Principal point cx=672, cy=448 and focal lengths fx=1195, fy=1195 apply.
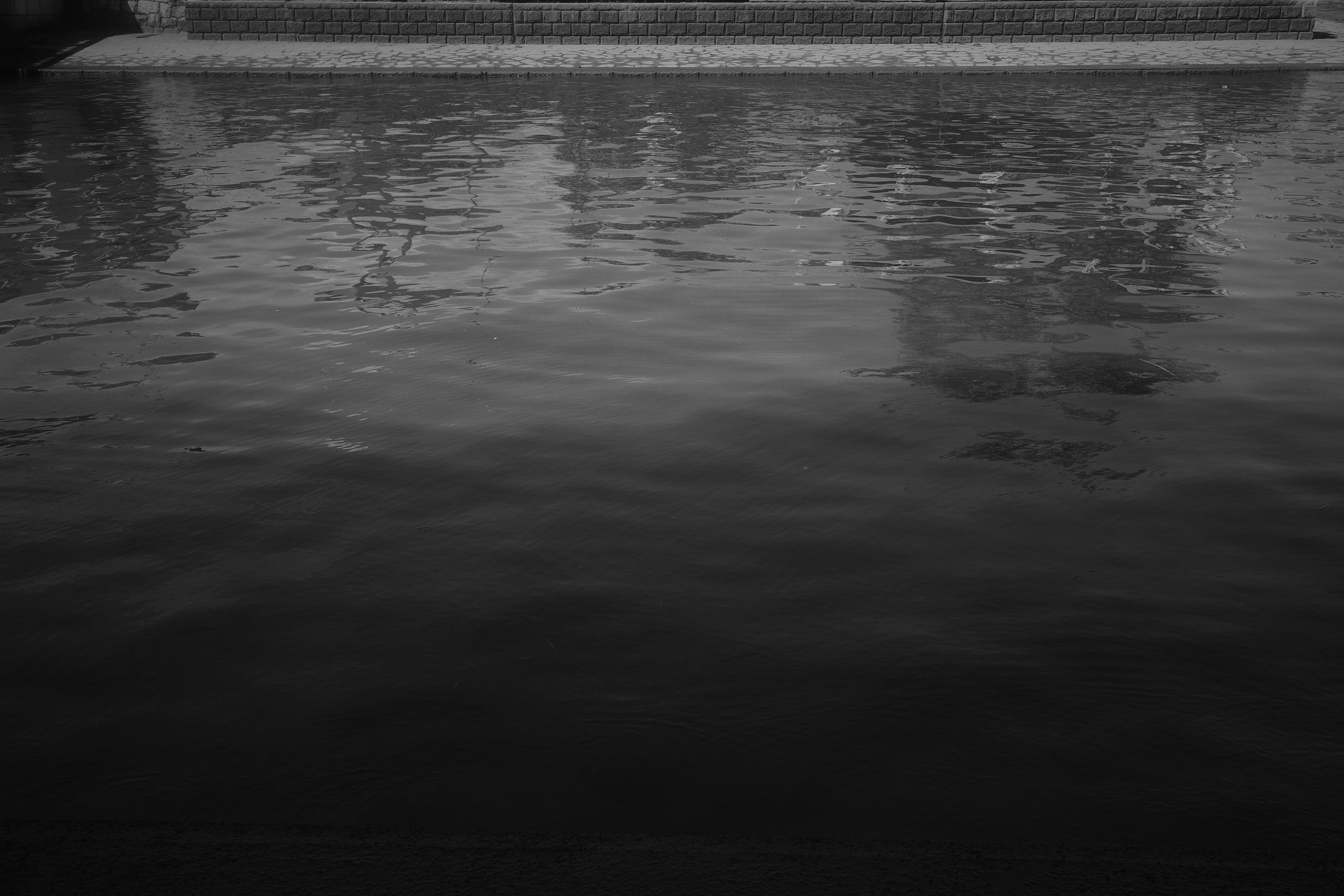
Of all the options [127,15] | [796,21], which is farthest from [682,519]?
[127,15]

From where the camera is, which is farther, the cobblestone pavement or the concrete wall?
A: the concrete wall

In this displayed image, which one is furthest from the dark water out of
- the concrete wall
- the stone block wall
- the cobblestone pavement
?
the stone block wall

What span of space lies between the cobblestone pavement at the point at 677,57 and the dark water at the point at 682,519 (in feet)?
41.7

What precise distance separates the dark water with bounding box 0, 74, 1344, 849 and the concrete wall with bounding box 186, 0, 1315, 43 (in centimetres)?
1628

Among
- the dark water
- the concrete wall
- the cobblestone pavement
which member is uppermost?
the concrete wall

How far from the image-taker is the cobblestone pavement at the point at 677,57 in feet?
73.2

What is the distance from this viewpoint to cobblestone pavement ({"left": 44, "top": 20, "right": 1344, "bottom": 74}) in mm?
22312

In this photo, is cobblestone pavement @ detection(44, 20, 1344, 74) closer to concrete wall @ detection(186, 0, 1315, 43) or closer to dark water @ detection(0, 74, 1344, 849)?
concrete wall @ detection(186, 0, 1315, 43)

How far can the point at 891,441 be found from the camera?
17.4 ft

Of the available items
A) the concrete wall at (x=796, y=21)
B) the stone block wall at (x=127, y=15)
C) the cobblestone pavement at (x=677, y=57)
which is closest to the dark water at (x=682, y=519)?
the cobblestone pavement at (x=677, y=57)

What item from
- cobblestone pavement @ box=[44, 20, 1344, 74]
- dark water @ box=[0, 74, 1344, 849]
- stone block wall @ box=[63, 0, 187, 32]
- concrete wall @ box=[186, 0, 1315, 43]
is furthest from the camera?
stone block wall @ box=[63, 0, 187, 32]

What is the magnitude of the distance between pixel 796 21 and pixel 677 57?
10.7ft

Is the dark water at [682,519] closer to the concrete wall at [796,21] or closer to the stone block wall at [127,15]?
the concrete wall at [796,21]

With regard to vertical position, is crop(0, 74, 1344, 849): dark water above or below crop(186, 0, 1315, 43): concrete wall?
below
